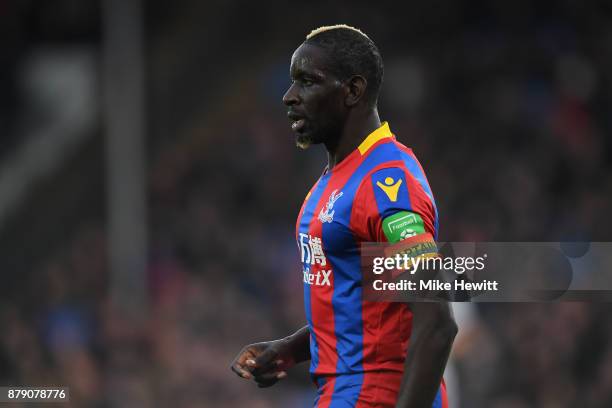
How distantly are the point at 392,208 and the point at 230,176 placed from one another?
30.2 feet

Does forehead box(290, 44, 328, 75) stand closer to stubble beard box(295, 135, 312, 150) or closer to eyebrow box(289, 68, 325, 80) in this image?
eyebrow box(289, 68, 325, 80)

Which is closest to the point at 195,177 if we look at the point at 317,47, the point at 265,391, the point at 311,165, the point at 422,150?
the point at 311,165

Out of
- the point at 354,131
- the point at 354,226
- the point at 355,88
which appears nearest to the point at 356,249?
the point at 354,226

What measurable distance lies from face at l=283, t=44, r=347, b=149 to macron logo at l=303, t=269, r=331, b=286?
0.43m

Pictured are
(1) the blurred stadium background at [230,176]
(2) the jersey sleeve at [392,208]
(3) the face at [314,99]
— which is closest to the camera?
(2) the jersey sleeve at [392,208]

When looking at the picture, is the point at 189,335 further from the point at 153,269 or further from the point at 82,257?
the point at 82,257

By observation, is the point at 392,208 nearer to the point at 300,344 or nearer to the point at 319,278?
the point at 319,278

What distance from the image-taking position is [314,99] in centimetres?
379

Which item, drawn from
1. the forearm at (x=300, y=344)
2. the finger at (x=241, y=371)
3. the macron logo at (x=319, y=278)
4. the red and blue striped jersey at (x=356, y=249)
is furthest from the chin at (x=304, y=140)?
the finger at (x=241, y=371)

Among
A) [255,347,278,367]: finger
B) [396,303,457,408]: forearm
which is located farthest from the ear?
[255,347,278,367]: finger

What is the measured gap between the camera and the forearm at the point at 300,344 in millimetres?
4176

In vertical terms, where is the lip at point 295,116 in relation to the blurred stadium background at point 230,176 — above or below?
above

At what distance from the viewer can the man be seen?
3414mm

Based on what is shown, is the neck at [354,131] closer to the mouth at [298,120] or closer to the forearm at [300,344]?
the mouth at [298,120]
